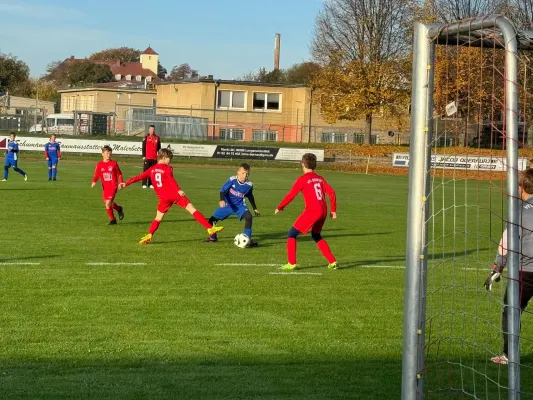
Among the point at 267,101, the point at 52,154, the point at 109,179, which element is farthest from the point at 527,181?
the point at 267,101

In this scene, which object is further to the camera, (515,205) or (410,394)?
(410,394)

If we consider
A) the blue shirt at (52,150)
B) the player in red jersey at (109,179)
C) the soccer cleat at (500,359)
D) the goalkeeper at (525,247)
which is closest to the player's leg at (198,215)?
the player in red jersey at (109,179)

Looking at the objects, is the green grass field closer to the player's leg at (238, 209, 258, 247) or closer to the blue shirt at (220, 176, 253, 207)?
the player's leg at (238, 209, 258, 247)

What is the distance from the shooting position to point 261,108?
7069cm

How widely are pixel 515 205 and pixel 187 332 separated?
14.4 ft

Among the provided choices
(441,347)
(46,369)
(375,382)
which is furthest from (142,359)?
(441,347)

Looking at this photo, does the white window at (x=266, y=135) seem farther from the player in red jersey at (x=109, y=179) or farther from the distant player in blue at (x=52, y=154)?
the player in red jersey at (x=109, y=179)

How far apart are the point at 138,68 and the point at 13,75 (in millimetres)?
36728

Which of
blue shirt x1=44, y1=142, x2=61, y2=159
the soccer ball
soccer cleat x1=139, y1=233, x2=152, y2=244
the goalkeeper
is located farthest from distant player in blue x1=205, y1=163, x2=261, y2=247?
blue shirt x1=44, y1=142, x2=61, y2=159

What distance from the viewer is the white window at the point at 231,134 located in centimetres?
6077

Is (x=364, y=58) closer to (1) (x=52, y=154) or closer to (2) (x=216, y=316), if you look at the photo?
(1) (x=52, y=154)

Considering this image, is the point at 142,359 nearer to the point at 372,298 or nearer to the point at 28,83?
the point at 372,298

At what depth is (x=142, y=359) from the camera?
7.73 meters

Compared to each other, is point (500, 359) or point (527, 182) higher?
point (527, 182)
